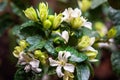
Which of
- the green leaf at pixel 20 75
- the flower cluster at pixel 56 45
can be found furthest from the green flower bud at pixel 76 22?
the green leaf at pixel 20 75

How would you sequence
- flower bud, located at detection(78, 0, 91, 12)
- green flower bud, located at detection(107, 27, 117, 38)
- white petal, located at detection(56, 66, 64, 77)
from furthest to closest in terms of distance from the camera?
flower bud, located at detection(78, 0, 91, 12) < green flower bud, located at detection(107, 27, 117, 38) < white petal, located at detection(56, 66, 64, 77)

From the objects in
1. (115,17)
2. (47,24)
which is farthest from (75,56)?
(115,17)

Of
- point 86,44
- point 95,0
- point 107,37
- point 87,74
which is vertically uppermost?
point 95,0

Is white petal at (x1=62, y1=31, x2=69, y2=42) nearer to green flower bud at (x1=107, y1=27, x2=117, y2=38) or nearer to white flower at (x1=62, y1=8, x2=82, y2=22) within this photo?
white flower at (x1=62, y1=8, x2=82, y2=22)

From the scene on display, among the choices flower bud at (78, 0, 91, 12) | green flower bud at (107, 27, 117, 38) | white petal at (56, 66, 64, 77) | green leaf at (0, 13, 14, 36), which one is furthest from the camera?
green leaf at (0, 13, 14, 36)

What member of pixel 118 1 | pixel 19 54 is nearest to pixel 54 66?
pixel 19 54

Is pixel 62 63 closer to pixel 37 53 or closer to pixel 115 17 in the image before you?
pixel 37 53

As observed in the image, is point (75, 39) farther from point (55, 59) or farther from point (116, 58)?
point (116, 58)

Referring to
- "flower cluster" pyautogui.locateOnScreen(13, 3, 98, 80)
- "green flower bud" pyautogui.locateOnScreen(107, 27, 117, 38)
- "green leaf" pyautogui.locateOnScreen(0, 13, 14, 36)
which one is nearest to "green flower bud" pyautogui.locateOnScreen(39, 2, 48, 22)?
"flower cluster" pyautogui.locateOnScreen(13, 3, 98, 80)

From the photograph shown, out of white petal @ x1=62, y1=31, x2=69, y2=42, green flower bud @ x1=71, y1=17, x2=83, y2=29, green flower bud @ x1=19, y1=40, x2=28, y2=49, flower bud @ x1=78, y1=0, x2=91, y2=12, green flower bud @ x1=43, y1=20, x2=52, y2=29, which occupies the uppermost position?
flower bud @ x1=78, y1=0, x2=91, y2=12
